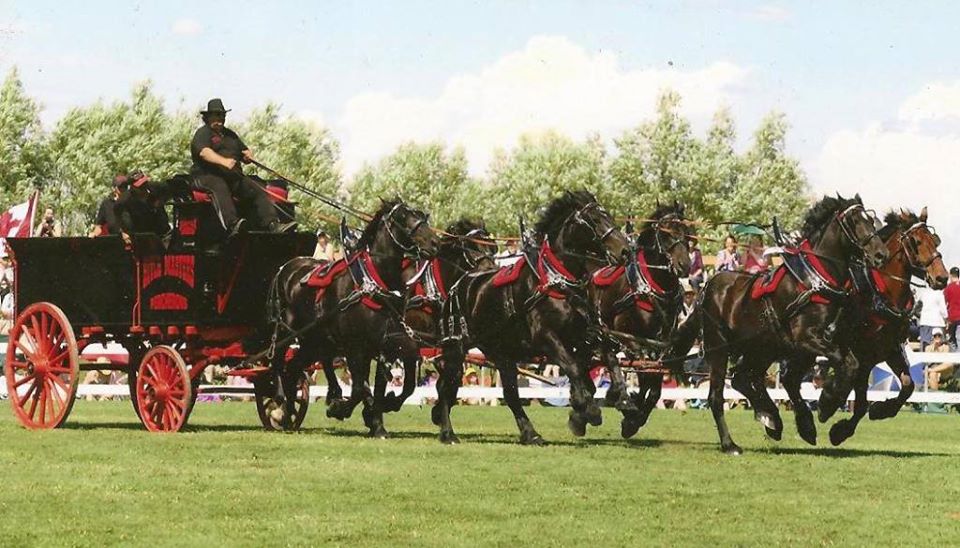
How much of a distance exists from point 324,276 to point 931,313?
14.0 m

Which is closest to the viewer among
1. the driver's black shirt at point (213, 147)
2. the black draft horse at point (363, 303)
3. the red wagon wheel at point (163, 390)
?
the red wagon wheel at point (163, 390)

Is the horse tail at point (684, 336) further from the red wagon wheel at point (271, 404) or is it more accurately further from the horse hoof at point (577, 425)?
the red wagon wheel at point (271, 404)

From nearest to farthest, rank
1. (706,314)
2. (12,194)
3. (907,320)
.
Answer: (907,320) < (706,314) < (12,194)

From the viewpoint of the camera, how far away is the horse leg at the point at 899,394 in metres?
17.9

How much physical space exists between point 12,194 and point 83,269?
2023 inches

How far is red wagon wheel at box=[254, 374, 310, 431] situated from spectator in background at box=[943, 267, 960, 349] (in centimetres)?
1256

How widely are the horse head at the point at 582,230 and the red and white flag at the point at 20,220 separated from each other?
11.2 meters

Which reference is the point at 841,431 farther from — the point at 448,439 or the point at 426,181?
the point at 426,181

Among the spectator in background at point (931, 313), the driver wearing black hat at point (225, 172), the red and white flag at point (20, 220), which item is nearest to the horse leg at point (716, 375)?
the driver wearing black hat at point (225, 172)

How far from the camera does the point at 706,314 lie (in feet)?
63.2

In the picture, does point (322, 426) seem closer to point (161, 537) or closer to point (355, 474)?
point (355, 474)

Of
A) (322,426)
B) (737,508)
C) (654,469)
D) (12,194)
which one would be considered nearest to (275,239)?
(322,426)

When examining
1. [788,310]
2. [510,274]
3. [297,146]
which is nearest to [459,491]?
[788,310]

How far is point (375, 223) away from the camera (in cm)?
1975
